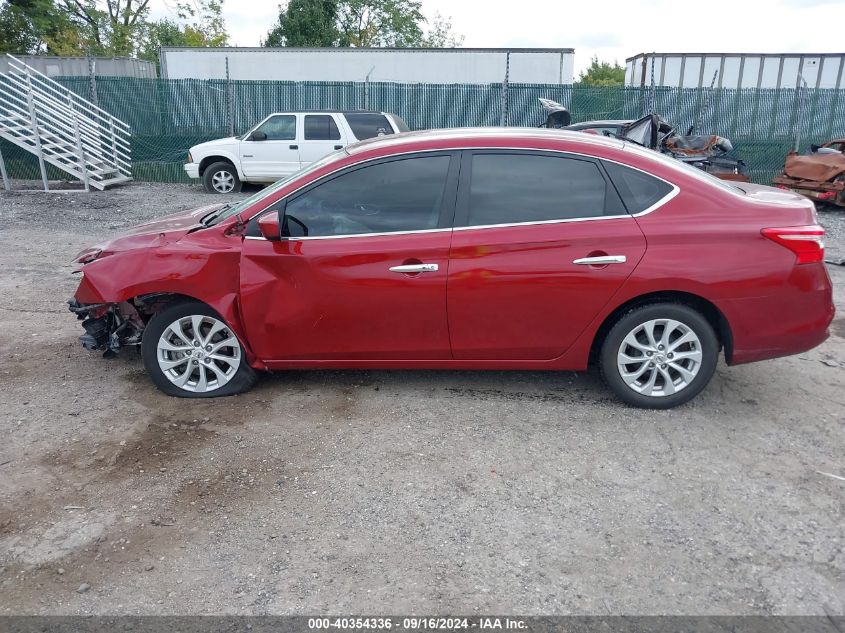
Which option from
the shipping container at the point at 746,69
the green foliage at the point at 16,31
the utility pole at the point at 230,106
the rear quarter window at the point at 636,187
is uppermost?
the green foliage at the point at 16,31

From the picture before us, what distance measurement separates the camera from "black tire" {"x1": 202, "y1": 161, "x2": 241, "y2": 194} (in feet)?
48.0

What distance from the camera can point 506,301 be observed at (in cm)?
428

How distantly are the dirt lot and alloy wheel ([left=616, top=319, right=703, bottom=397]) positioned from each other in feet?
0.67

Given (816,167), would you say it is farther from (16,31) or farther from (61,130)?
(16,31)

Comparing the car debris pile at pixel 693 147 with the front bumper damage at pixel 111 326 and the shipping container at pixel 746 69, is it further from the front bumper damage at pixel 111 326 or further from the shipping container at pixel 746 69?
the front bumper damage at pixel 111 326

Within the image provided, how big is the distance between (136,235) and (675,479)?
12.3 feet

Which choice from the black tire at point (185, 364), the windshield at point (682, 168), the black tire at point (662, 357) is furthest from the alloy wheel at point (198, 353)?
the windshield at point (682, 168)

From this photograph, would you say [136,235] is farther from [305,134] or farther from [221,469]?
[305,134]

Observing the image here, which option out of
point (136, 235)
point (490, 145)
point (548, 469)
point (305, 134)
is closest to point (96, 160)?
point (305, 134)

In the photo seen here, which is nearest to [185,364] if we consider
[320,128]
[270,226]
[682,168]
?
[270,226]

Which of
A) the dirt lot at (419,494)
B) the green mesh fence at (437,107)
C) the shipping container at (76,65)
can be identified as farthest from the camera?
the shipping container at (76,65)

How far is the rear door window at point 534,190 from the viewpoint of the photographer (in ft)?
Result: 14.1

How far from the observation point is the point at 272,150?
47.5 ft

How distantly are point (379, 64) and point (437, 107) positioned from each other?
3.81 m
